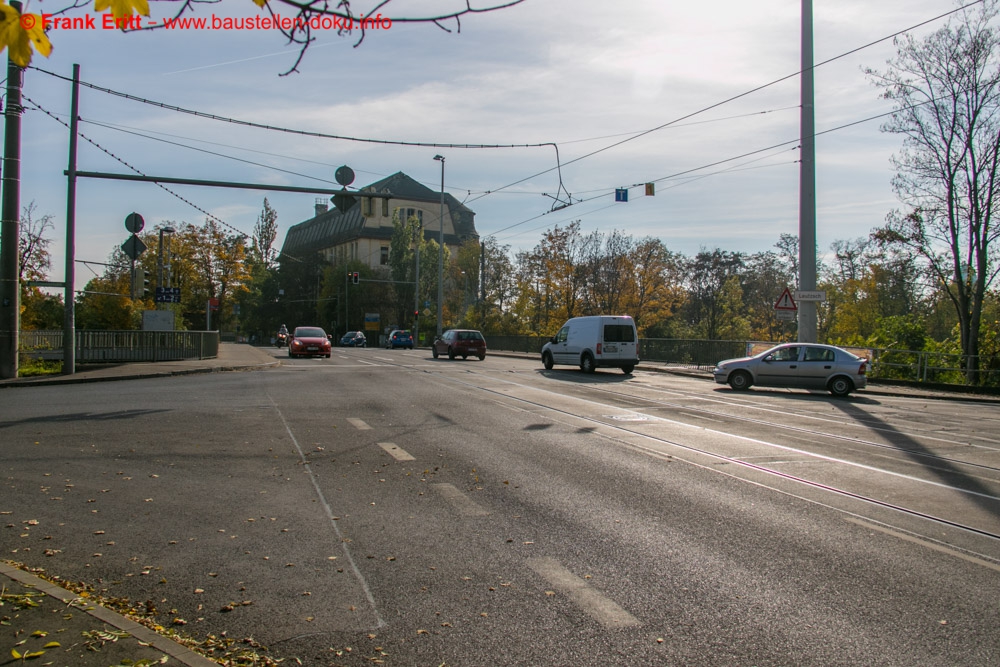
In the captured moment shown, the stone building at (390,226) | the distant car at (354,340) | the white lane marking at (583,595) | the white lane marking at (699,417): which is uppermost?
the stone building at (390,226)

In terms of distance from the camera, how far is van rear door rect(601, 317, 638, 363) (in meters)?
27.0

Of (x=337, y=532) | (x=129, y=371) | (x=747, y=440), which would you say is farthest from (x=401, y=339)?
(x=337, y=532)

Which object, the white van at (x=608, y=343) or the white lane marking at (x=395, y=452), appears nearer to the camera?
the white lane marking at (x=395, y=452)

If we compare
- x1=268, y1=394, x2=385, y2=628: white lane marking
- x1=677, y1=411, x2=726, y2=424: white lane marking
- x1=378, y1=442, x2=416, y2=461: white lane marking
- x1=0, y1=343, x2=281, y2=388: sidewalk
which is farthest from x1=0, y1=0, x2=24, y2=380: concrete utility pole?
x1=677, y1=411, x2=726, y2=424: white lane marking

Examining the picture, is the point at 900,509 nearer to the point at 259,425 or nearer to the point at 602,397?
the point at 259,425

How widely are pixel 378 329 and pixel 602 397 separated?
67.6 m

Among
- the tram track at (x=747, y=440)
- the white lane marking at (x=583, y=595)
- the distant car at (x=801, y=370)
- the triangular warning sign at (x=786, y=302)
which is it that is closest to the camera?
the white lane marking at (x=583, y=595)

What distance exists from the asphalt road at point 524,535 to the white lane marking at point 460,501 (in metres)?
0.04

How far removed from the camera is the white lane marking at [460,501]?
21.1 feet

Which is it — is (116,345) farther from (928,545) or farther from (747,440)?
(928,545)

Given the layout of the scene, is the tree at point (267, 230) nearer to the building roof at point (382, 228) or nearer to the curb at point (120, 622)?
the building roof at point (382, 228)

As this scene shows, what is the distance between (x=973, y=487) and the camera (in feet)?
25.7

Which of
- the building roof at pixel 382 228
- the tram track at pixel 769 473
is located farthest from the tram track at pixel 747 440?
the building roof at pixel 382 228

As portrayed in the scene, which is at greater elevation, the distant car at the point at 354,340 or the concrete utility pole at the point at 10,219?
the concrete utility pole at the point at 10,219
